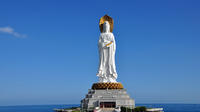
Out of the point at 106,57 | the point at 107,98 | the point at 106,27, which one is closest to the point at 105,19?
the point at 106,27

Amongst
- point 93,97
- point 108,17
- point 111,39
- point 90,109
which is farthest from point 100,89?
point 108,17

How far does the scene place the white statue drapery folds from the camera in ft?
111

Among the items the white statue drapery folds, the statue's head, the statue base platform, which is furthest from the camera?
the statue's head

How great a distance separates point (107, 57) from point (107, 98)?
5.81 metres

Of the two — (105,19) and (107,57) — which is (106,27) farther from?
(107,57)

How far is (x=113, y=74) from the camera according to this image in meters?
33.5

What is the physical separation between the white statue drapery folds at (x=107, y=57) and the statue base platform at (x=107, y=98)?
5.59 feet

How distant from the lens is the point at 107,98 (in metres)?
30.4

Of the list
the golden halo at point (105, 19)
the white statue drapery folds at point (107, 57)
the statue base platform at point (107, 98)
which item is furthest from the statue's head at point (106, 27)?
the statue base platform at point (107, 98)

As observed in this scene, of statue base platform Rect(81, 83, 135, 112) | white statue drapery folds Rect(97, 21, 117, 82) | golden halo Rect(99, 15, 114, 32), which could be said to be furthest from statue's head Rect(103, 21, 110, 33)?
statue base platform Rect(81, 83, 135, 112)

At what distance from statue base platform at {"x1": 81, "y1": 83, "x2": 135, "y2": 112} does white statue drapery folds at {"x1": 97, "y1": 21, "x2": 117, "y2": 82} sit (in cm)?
170

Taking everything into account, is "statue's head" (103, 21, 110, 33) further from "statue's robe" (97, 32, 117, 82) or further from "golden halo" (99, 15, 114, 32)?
"golden halo" (99, 15, 114, 32)

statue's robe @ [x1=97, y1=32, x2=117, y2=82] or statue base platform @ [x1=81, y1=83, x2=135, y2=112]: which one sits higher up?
statue's robe @ [x1=97, y1=32, x2=117, y2=82]

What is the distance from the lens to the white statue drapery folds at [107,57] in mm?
Result: 33719
